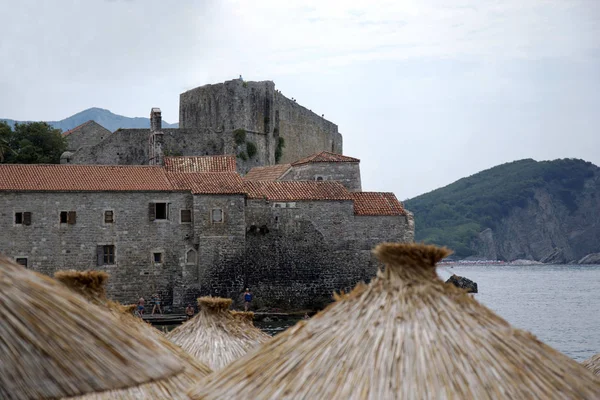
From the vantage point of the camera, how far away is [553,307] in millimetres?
71812

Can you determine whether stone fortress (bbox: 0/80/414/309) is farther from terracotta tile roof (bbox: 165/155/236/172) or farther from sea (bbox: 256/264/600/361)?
sea (bbox: 256/264/600/361)

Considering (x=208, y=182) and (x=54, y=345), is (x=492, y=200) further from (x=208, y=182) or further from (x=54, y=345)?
(x=54, y=345)

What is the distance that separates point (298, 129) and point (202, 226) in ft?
83.5

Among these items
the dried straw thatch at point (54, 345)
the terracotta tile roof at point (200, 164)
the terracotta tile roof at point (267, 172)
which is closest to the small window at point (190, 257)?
the terracotta tile roof at point (200, 164)

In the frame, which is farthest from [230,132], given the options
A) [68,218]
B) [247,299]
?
[68,218]

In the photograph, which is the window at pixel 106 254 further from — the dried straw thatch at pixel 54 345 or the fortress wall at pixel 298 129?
the dried straw thatch at pixel 54 345

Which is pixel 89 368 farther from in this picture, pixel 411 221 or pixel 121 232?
pixel 411 221

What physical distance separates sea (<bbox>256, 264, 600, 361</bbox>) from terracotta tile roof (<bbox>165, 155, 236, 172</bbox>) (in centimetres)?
945

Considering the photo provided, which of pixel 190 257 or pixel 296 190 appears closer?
pixel 190 257

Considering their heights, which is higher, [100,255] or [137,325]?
[100,255]

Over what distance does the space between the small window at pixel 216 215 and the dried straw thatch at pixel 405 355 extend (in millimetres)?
34968

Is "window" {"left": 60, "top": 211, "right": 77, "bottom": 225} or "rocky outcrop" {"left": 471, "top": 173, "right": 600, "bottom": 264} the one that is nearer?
"window" {"left": 60, "top": 211, "right": 77, "bottom": 225}

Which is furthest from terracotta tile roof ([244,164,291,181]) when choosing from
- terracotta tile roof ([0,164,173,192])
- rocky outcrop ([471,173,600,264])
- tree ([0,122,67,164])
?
rocky outcrop ([471,173,600,264])

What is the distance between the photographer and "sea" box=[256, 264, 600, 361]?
46156 millimetres
